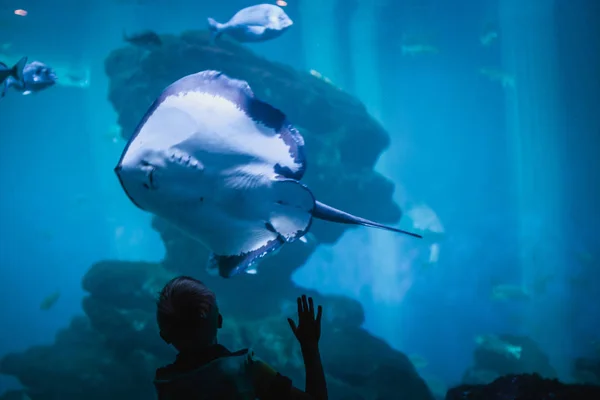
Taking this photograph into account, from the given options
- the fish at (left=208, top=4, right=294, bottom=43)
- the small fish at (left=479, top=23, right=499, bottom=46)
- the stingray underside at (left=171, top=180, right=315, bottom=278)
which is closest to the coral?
the fish at (left=208, top=4, right=294, bottom=43)

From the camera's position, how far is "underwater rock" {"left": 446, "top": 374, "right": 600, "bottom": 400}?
2977 millimetres

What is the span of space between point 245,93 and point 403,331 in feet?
74.3

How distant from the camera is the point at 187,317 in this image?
1087 mm

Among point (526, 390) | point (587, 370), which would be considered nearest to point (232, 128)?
point (526, 390)

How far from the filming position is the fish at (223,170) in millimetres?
1559

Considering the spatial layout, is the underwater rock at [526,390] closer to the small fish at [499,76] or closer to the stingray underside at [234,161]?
the stingray underside at [234,161]

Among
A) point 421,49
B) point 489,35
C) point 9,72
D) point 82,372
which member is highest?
point 489,35

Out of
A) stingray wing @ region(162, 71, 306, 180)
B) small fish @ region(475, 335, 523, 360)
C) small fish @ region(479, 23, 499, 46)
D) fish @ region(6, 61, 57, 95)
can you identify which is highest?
small fish @ region(479, 23, 499, 46)

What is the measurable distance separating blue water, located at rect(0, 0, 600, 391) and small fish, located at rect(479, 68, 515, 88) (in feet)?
1.34

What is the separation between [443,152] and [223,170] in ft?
123

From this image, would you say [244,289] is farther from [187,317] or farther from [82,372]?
[187,317]

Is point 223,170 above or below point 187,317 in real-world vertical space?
above

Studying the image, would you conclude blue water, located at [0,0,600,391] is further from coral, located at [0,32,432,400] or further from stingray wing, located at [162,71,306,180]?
stingray wing, located at [162,71,306,180]

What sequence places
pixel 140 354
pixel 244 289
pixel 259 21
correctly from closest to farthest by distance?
pixel 259 21 < pixel 140 354 < pixel 244 289
